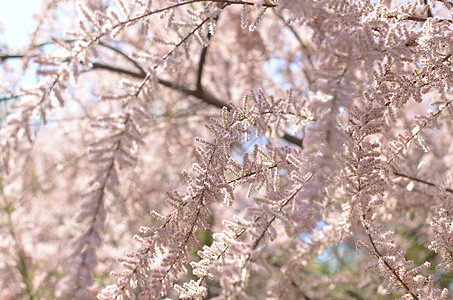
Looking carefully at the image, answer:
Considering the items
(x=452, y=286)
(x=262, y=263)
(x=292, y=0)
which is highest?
(x=452, y=286)

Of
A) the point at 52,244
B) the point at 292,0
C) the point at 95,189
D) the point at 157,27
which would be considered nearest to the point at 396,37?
the point at 292,0

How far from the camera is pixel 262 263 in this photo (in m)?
0.58

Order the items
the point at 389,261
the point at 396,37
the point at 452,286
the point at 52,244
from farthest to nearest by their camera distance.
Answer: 1. the point at 52,244
2. the point at 452,286
3. the point at 389,261
4. the point at 396,37

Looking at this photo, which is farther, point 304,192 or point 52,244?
point 52,244

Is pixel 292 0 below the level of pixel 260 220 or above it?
above

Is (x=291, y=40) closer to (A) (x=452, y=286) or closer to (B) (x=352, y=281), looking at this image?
(B) (x=352, y=281)

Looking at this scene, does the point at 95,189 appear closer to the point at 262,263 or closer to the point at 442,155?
the point at 262,263

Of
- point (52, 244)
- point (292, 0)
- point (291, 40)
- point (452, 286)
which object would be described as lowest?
point (292, 0)

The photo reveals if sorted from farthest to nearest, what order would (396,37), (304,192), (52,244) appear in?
(52,244), (396,37), (304,192)

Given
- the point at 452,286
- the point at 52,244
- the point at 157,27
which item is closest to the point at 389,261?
the point at 452,286

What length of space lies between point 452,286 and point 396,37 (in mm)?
1939

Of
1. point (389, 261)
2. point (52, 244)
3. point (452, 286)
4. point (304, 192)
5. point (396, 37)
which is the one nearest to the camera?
point (304, 192)

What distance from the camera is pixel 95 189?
555 millimetres

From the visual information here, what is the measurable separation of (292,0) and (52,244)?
242 centimetres
